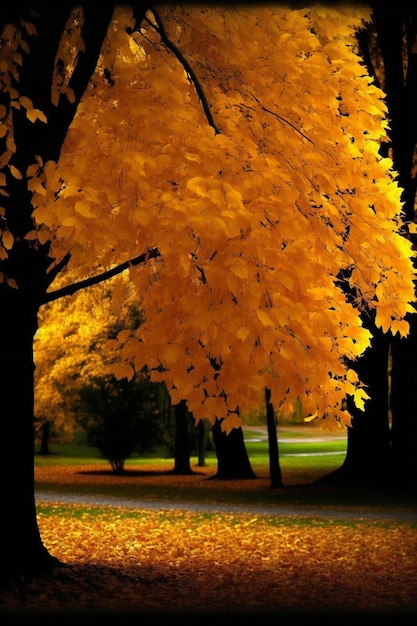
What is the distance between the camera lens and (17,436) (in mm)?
8586

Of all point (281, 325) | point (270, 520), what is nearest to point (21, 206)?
point (281, 325)

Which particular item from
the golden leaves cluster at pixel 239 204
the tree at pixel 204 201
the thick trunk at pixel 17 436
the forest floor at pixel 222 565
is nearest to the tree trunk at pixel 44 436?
the forest floor at pixel 222 565

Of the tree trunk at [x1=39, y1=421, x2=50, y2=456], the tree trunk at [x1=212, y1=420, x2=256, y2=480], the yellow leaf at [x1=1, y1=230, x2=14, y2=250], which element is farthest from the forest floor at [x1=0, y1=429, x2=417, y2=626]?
the tree trunk at [x1=39, y1=421, x2=50, y2=456]

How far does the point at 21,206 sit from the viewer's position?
27.4 feet

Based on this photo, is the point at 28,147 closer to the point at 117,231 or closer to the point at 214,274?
the point at 117,231

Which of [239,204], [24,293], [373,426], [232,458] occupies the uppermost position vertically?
[239,204]

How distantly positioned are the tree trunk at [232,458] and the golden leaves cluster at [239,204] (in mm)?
18871

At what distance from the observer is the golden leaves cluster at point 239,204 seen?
6.51m

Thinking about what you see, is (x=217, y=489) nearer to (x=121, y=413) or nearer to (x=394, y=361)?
(x=394, y=361)

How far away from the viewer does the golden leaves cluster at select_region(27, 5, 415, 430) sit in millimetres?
6512

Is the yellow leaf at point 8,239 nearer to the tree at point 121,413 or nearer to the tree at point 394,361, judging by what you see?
the tree at point 394,361

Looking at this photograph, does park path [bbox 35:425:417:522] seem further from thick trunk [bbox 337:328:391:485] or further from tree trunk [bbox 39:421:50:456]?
tree trunk [bbox 39:421:50:456]

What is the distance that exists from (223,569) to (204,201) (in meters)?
5.14

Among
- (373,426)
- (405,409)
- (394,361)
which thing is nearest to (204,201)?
(373,426)
